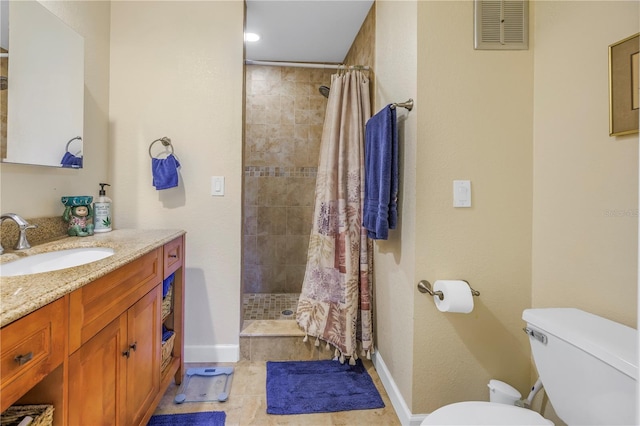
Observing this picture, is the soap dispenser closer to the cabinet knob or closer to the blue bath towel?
the cabinet knob

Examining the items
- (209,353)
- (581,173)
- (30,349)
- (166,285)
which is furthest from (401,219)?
(209,353)

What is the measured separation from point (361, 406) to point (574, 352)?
1020mm

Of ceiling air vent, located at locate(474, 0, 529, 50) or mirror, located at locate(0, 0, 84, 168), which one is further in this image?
ceiling air vent, located at locate(474, 0, 529, 50)

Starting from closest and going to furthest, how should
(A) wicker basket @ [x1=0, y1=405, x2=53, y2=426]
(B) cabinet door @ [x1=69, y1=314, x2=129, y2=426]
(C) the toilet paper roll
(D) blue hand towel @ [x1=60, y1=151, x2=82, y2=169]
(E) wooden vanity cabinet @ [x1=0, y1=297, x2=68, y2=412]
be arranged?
(E) wooden vanity cabinet @ [x1=0, y1=297, x2=68, y2=412] < (A) wicker basket @ [x1=0, y1=405, x2=53, y2=426] < (B) cabinet door @ [x1=69, y1=314, x2=129, y2=426] < (C) the toilet paper roll < (D) blue hand towel @ [x1=60, y1=151, x2=82, y2=169]

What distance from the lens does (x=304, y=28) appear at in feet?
7.22

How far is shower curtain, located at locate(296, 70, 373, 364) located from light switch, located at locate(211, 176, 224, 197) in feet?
2.00

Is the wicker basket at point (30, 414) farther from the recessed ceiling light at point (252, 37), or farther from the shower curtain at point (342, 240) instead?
the recessed ceiling light at point (252, 37)

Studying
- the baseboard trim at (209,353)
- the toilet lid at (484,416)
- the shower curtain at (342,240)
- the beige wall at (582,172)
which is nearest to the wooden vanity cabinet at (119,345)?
the baseboard trim at (209,353)

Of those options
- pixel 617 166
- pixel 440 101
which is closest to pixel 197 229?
A: pixel 440 101

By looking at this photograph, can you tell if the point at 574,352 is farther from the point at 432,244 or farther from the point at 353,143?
the point at 353,143

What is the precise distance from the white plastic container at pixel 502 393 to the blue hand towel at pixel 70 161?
7.08 feet

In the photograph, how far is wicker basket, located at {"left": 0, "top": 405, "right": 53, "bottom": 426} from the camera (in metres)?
0.66

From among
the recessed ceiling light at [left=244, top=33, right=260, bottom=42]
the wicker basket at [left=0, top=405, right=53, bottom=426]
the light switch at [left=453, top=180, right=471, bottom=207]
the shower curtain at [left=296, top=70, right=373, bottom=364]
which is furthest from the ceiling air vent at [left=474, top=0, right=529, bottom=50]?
the wicker basket at [left=0, top=405, right=53, bottom=426]

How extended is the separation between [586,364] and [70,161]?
7.09 ft
